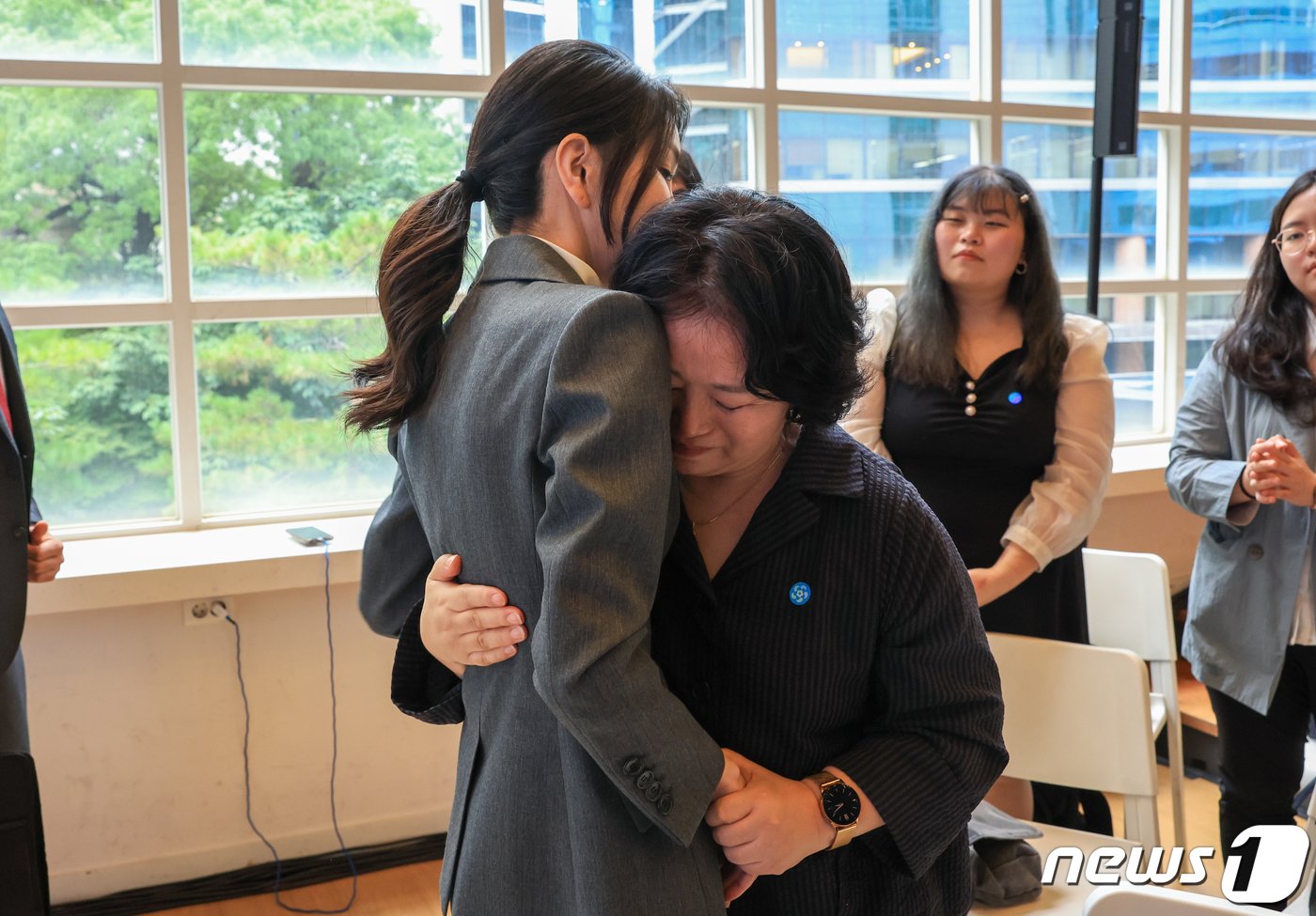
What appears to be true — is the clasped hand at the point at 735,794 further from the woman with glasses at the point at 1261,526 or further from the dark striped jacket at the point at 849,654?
the woman with glasses at the point at 1261,526

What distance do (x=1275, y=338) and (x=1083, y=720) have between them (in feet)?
3.37

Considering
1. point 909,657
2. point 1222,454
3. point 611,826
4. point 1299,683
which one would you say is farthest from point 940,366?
point 611,826

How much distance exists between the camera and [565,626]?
0.85m

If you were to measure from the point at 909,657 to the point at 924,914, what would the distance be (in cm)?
25

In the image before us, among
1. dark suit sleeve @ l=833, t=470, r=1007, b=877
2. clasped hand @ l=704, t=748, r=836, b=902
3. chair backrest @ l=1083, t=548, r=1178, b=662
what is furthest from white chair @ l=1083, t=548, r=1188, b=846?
clasped hand @ l=704, t=748, r=836, b=902

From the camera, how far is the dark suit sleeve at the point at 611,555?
85 cm

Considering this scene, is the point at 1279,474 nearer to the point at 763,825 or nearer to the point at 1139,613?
the point at 1139,613

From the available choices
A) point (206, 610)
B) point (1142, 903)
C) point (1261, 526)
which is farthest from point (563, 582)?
point (206, 610)

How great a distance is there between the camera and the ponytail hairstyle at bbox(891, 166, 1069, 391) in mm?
2475

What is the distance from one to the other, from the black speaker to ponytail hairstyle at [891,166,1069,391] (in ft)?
3.97

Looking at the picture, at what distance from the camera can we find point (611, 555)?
856mm

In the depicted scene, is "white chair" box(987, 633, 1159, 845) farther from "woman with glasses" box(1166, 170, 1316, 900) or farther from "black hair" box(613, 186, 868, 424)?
"black hair" box(613, 186, 868, 424)

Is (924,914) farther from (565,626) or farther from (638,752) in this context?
(565,626)

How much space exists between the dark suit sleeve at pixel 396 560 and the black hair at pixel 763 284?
1.22ft
